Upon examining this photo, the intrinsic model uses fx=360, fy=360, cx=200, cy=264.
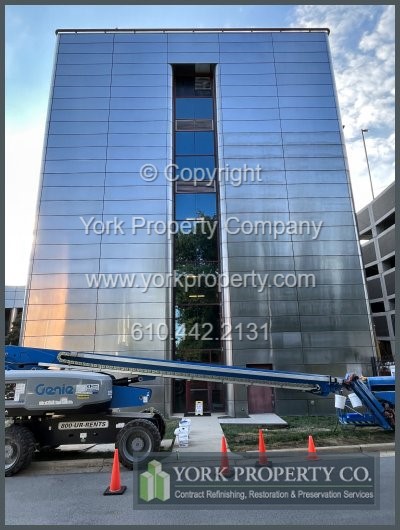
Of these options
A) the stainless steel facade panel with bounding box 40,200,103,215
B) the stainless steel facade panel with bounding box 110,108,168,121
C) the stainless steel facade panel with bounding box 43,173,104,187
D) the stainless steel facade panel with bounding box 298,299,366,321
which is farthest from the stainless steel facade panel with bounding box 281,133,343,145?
the stainless steel facade panel with bounding box 40,200,103,215

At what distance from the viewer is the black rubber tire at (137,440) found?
859cm

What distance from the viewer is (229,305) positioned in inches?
751

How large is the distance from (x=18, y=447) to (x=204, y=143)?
63.4 feet

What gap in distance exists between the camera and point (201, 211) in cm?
2164

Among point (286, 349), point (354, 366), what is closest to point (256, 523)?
point (286, 349)

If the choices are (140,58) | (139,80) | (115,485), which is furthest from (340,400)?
(140,58)

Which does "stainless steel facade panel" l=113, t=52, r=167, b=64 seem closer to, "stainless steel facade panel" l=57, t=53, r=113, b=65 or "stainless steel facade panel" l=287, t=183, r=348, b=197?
"stainless steel facade panel" l=57, t=53, r=113, b=65

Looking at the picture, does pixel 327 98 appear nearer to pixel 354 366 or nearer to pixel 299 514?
pixel 354 366

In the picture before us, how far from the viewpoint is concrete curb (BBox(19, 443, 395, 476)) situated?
28.6ft

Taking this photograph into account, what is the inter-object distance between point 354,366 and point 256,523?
14.9 meters

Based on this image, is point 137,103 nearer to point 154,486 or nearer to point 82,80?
point 82,80

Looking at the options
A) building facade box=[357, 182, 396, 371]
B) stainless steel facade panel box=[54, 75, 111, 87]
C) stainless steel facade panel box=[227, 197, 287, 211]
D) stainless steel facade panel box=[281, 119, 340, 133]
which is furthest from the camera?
building facade box=[357, 182, 396, 371]

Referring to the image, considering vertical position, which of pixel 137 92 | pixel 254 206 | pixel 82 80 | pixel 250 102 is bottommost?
pixel 254 206

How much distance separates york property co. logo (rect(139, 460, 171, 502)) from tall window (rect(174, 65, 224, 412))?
1239cm
